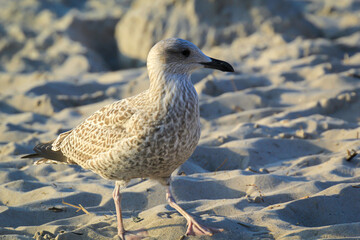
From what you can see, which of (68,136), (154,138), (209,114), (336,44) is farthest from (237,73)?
(154,138)

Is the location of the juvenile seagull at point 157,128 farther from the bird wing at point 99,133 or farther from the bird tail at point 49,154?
the bird tail at point 49,154

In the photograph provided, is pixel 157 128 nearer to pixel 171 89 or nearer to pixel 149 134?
pixel 149 134

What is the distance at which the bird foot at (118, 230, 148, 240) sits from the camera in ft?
12.6

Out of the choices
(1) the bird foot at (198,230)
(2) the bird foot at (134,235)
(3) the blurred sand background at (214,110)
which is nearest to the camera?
(1) the bird foot at (198,230)

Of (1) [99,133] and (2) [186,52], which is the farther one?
(1) [99,133]

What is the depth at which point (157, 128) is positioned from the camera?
12.2 feet

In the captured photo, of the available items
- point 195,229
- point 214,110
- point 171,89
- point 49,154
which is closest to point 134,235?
point 195,229

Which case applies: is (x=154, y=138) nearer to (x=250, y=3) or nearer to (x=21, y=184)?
(x=21, y=184)

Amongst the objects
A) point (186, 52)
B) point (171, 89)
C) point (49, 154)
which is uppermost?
point (186, 52)

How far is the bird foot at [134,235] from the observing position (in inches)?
151

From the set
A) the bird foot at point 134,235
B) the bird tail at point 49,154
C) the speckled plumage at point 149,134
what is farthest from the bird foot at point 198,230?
the bird tail at point 49,154

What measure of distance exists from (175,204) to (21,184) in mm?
1870

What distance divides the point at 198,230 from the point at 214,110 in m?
3.63

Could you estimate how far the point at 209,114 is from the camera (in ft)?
23.3
